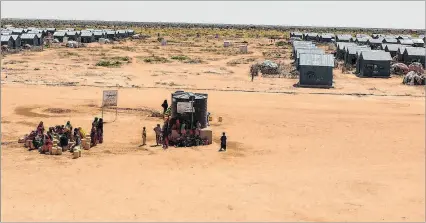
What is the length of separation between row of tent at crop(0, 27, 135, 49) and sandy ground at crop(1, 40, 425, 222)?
3586cm

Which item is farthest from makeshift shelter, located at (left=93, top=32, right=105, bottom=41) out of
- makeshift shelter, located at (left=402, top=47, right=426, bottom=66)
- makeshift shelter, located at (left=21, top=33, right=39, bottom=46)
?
makeshift shelter, located at (left=402, top=47, right=426, bottom=66)

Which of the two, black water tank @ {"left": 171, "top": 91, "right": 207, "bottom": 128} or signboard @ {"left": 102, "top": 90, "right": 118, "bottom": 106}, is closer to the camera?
black water tank @ {"left": 171, "top": 91, "right": 207, "bottom": 128}

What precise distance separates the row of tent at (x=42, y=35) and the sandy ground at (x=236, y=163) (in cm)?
3586

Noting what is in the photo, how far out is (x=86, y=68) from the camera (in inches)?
2063

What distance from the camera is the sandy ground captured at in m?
14.8

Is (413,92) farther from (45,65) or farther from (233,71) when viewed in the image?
(45,65)

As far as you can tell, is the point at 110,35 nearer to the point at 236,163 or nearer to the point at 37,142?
the point at 37,142

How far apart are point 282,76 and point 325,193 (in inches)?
1352

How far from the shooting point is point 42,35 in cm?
8788

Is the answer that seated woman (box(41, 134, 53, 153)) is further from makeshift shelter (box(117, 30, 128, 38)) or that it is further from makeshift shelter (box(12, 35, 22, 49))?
makeshift shelter (box(117, 30, 128, 38))

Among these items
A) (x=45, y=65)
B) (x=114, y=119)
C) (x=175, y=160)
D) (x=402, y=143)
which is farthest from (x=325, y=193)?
(x=45, y=65)

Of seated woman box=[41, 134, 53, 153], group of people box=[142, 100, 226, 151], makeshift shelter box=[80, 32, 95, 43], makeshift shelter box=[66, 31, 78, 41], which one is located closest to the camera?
seated woman box=[41, 134, 53, 153]

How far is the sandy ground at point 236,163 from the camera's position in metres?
14.8

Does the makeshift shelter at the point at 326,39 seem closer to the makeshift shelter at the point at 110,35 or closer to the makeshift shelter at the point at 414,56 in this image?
the makeshift shelter at the point at 414,56
